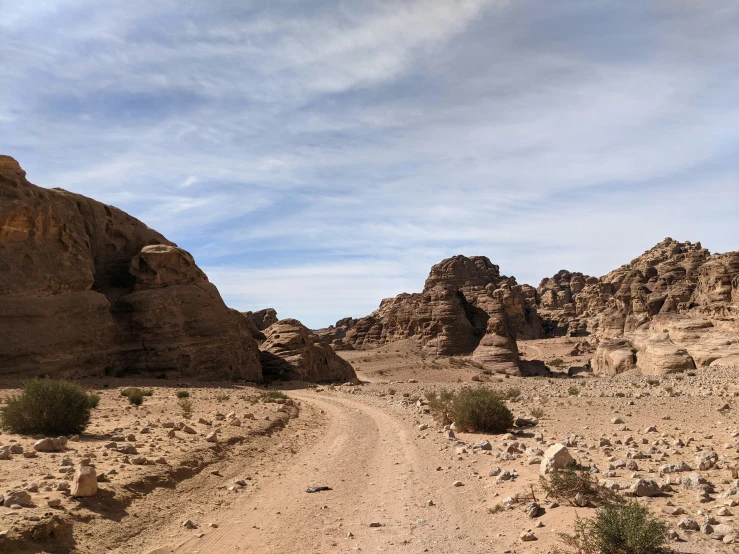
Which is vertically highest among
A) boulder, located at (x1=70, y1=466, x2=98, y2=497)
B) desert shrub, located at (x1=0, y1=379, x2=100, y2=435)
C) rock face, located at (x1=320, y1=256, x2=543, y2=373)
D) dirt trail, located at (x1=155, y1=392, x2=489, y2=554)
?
rock face, located at (x1=320, y1=256, x2=543, y2=373)

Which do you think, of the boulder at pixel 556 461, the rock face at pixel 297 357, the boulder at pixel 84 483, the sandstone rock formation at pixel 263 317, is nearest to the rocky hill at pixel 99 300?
the rock face at pixel 297 357

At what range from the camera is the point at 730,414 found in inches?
640

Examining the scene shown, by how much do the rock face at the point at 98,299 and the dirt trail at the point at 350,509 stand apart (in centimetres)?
2076

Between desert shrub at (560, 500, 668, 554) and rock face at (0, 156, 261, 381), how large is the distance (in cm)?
2693

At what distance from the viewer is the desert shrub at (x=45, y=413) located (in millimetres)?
11203

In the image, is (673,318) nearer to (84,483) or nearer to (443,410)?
(443,410)

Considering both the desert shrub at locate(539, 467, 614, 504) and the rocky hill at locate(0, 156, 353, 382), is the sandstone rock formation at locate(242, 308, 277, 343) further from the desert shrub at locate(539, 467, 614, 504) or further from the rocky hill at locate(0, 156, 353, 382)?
the desert shrub at locate(539, 467, 614, 504)

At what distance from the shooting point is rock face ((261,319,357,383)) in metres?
41.4

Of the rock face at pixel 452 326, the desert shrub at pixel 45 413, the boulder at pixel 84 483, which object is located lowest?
the boulder at pixel 84 483

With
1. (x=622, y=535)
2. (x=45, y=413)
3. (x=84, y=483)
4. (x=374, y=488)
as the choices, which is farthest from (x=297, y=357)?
(x=622, y=535)

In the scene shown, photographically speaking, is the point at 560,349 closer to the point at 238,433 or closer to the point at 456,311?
the point at 456,311

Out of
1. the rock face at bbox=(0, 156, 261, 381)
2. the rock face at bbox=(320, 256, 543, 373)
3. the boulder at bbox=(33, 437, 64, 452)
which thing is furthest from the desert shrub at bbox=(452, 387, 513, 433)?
the rock face at bbox=(320, 256, 543, 373)

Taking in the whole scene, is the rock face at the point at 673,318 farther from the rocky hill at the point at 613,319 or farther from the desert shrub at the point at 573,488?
the desert shrub at the point at 573,488

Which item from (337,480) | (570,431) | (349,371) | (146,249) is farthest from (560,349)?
(337,480)
